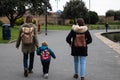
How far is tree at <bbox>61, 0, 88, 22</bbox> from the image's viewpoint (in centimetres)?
8850

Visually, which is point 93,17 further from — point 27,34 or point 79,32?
point 79,32

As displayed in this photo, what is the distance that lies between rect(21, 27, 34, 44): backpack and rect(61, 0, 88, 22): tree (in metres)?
77.2

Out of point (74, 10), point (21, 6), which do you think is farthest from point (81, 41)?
point (74, 10)

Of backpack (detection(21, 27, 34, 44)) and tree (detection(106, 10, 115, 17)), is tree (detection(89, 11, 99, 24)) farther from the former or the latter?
backpack (detection(21, 27, 34, 44))

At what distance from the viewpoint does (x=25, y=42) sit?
1083 centimetres

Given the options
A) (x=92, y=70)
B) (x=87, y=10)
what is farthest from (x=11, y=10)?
(x=92, y=70)

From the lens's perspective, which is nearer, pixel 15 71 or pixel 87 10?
pixel 15 71

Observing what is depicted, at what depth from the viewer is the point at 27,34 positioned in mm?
10805

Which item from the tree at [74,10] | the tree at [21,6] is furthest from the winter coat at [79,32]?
the tree at [74,10]

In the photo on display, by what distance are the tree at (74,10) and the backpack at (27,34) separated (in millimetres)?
77195

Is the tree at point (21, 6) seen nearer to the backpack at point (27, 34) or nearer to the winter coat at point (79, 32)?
the backpack at point (27, 34)

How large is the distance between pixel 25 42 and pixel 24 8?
143 feet

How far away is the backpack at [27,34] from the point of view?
1077cm

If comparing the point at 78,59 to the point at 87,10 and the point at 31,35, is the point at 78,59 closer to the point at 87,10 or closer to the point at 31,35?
the point at 31,35
